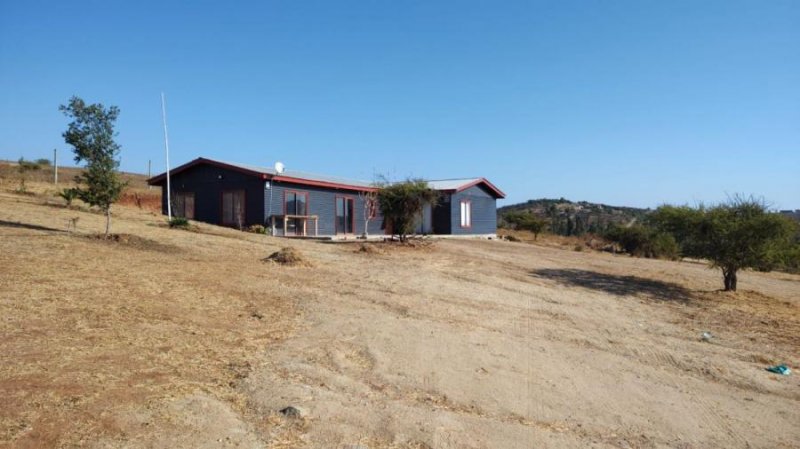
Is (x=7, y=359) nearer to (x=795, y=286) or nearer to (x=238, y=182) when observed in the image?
(x=238, y=182)

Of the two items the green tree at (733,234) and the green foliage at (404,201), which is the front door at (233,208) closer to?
the green foliage at (404,201)

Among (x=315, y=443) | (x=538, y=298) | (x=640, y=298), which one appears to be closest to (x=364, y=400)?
(x=315, y=443)

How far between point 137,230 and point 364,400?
12.8 meters

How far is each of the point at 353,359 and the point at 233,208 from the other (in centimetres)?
1840

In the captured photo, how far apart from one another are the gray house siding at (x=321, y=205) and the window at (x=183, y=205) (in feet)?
16.3

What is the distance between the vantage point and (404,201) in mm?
18859

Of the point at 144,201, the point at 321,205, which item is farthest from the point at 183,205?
the point at 144,201

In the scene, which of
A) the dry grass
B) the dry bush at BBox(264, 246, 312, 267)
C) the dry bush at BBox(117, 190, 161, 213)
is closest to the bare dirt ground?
the dry grass

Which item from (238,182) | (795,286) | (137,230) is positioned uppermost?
(238,182)

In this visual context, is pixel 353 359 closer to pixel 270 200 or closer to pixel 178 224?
pixel 178 224

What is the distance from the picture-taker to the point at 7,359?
15.8ft

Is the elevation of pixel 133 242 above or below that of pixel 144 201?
below

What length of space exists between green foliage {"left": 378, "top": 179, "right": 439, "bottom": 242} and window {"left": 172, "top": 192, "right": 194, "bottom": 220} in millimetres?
10362

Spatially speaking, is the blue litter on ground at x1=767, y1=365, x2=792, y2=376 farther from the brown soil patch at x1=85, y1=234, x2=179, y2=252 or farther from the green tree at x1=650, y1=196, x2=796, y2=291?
the brown soil patch at x1=85, y1=234, x2=179, y2=252
